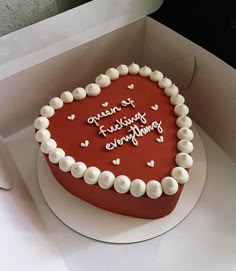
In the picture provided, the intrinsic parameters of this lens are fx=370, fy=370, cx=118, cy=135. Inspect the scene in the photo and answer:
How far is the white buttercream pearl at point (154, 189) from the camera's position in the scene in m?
0.76

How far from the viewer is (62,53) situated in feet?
3.18

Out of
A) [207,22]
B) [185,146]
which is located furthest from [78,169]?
[207,22]

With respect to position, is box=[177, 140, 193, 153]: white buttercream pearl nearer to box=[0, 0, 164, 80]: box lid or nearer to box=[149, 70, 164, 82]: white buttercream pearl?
box=[149, 70, 164, 82]: white buttercream pearl

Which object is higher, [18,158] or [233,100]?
[18,158]

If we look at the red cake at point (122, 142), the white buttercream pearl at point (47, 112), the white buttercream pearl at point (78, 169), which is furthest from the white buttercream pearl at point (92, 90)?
the white buttercream pearl at point (78, 169)

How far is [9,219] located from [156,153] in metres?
0.35

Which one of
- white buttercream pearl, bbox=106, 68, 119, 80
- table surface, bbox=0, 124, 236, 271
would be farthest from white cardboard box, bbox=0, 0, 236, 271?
white buttercream pearl, bbox=106, 68, 119, 80

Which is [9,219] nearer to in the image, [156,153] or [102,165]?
[102,165]

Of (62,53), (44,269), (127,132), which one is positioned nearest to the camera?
(44,269)

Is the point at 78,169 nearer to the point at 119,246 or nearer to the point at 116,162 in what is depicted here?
the point at 116,162

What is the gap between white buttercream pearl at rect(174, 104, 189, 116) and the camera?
0.89 meters

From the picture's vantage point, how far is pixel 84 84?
110 cm

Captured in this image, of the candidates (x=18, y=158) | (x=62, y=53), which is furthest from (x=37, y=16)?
(x=18, y=158)

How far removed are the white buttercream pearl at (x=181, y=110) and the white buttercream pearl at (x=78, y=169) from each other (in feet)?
0.87
